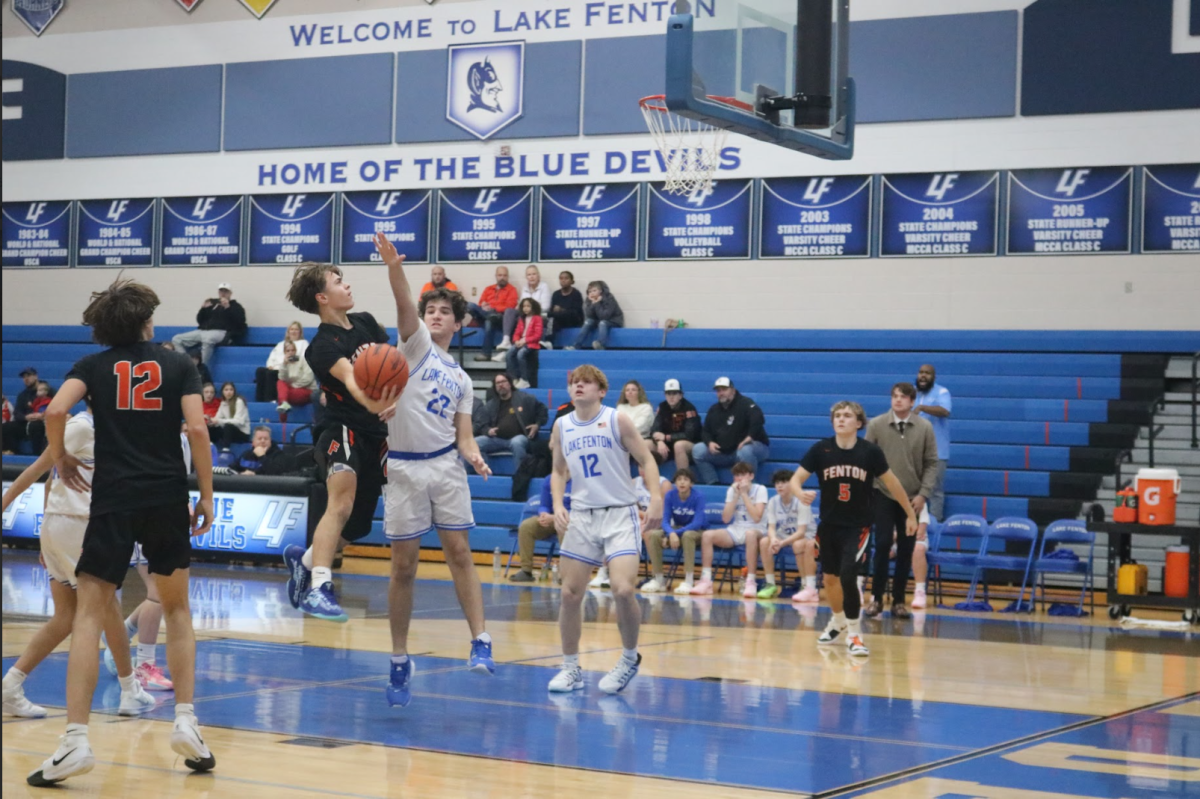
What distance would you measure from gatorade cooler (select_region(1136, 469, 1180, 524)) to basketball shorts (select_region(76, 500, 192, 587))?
10279 mm

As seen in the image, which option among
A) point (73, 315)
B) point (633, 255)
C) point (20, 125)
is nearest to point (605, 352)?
point (633, 255)

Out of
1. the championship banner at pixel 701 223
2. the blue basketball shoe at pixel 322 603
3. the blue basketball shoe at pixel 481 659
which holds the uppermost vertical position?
the championship banner at pixel 701 223

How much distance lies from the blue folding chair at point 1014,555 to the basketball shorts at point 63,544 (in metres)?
10.0

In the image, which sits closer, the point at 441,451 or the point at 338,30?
the point at 441,451

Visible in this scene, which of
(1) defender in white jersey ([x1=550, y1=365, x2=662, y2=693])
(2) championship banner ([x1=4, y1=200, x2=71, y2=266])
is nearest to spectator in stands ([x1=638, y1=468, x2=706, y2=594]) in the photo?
(1) defender in white jersey ([x1=550, y1=365, x2=662, y2=693])

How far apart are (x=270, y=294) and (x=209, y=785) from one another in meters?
18.0

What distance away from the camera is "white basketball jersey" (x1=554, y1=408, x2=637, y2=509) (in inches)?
296

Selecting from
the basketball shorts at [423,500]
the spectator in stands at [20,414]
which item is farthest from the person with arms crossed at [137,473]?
the spectator in stands at [20,414]

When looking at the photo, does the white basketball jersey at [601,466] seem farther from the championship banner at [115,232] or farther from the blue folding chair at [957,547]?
the championship banner at [115,232]

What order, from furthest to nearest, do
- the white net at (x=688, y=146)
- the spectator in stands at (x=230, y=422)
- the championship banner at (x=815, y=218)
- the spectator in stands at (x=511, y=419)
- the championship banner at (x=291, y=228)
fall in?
the championship banner at (x=291, y=228)
the spectator in stands at (x=230, y=422)
the championship banner at (x=815, y=218)
the spectator in stands at (x=511, y=419)
the white net at (x=688, y=146)

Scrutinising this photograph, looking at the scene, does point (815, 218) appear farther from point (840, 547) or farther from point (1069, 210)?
point (840, 547)

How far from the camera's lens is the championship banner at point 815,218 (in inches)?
729

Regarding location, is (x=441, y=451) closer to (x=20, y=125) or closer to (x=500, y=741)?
(x=500, y=741)

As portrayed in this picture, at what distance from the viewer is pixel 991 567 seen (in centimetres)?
1416
